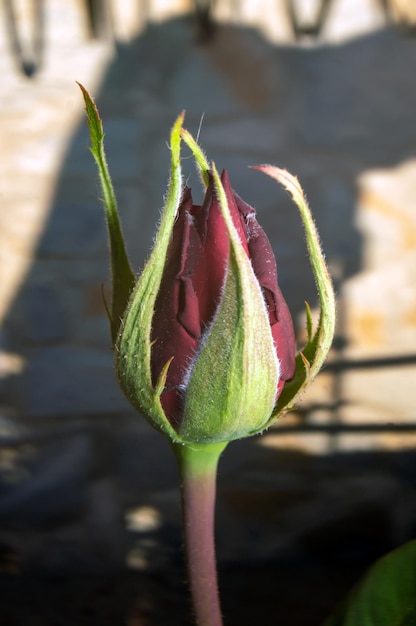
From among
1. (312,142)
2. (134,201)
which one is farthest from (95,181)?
(312,142)

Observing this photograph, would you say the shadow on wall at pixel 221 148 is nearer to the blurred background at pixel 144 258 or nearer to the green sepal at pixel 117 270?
the blurred background at pixel 144 258

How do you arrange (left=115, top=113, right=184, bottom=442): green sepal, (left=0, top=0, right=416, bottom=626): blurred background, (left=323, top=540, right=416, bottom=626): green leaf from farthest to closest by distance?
(left=0, top=0, right=416, bottom=626): blurred background < (left=323, top=540, right=416, bottom=626): green leaf < (left=115, top=113, right=184, bottom=442): green sepal

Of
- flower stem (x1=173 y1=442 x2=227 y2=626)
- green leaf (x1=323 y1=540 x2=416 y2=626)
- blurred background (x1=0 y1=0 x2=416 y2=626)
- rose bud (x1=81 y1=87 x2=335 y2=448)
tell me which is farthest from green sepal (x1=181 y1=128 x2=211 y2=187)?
blurred background (x1=0 y1=0 x2=416 y2=626)

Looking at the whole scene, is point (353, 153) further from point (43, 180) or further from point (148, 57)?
point (43, 180)

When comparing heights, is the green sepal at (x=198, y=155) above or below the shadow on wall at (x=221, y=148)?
above

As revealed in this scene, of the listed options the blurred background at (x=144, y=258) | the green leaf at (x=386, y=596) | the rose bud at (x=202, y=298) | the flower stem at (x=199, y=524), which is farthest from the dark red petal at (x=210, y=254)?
the blurred background at (x=144, y=258)

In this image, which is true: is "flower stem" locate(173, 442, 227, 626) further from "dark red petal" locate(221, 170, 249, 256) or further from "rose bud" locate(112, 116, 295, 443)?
"dark red petal" locate(221, 170, 249, 256)
